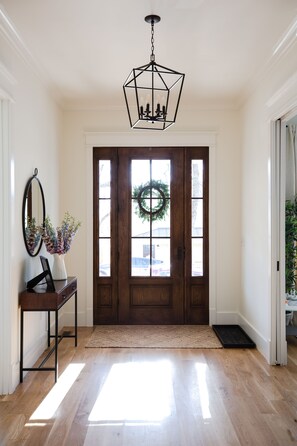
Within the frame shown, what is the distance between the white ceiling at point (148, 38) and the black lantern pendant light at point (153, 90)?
0.13 m

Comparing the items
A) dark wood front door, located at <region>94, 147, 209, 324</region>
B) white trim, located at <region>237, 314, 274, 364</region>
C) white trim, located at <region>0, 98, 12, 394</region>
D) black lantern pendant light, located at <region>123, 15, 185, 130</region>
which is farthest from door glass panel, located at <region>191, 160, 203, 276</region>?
white trim, located at <region>0, 98, 12, 394</region>

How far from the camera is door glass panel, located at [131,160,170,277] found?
5.00 m

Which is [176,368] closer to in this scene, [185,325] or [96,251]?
[185,325]

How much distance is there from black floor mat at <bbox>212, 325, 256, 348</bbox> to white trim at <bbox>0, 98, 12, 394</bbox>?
2.27 metres

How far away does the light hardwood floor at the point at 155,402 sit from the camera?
242cm

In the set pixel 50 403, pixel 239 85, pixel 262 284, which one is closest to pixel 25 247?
pixel 50 403

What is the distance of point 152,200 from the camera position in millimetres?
4996

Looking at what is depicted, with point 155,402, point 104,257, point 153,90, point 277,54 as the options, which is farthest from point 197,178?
point 155,402

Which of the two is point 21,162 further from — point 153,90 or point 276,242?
point 276,242

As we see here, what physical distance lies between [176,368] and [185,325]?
56.1 inches

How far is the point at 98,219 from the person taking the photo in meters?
5.00

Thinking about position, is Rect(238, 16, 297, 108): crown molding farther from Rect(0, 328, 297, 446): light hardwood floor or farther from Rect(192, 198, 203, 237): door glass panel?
Rect(0, 328, 297, 446): light hardwood floor

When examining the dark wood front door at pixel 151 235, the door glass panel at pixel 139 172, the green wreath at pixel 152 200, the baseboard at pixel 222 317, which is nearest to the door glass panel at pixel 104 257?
the dark wood front door at pixel 151 235

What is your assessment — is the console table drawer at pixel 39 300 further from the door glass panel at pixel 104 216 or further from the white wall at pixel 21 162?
the door glass panel at pixel 104 216
